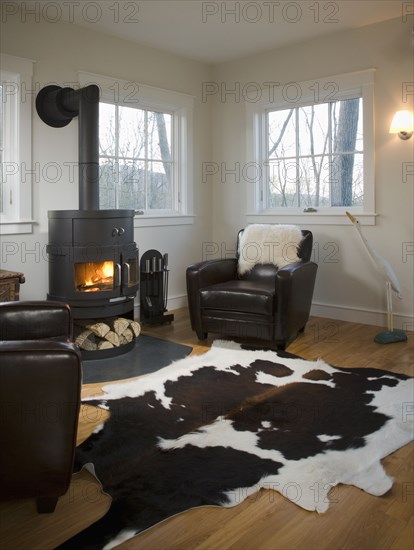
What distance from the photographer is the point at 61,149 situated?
13.7 ft

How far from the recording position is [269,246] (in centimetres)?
439

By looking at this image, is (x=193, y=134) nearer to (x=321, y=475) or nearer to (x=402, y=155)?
(x=402, y=155)

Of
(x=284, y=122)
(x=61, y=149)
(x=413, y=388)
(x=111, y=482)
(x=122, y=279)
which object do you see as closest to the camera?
(x=111, y=482)

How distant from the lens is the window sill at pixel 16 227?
12.7ft

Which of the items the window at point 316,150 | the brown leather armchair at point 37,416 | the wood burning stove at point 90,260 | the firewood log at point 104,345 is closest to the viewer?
the brown leather armchair at point 37,416

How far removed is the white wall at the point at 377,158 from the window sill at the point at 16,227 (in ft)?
7.37

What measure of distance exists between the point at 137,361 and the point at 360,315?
214 cm

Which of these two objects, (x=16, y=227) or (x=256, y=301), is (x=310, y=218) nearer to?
(x=256, y=301)

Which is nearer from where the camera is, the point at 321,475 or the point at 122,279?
the point at 321,475

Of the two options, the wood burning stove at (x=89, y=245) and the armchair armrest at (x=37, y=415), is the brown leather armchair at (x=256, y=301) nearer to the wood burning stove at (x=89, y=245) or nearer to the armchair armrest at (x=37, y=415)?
the wood burning stove at (x=89, y=245)

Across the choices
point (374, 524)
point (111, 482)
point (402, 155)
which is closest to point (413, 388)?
point (374, 524)

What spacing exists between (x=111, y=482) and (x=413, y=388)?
1.84 meters

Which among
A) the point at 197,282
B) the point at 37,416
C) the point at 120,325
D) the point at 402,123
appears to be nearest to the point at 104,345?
the point at 120,325

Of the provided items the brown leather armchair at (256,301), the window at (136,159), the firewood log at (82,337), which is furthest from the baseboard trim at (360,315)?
the firewood log at (82,337)
